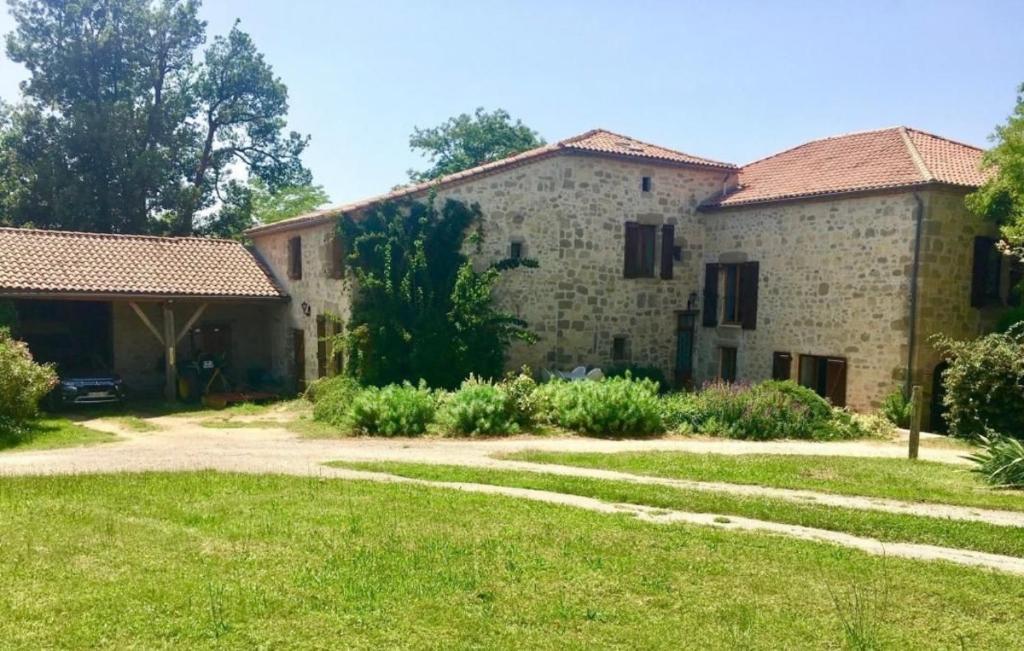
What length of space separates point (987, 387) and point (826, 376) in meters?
4.78

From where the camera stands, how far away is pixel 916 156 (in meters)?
18.5

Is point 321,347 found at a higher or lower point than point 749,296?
lower

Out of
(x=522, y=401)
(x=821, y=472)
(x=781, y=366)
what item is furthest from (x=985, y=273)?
(x=522, y=401)

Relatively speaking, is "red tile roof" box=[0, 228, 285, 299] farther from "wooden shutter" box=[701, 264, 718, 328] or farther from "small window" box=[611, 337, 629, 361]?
"wooden shutter" box=[701, 264, 718, 328]

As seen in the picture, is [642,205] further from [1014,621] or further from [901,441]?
[1014,621]

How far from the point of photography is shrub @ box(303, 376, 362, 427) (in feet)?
55.5

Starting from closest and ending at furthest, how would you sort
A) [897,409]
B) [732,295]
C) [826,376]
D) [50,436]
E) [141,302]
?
[50,436], [897,409], [826,376], [141,302], [732,295]

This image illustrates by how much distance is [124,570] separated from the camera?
6.29 m

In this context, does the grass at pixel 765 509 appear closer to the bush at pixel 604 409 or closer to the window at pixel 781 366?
the bush at pixel 604 409

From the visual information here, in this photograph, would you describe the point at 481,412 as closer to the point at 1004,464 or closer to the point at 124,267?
the point at 1004,464

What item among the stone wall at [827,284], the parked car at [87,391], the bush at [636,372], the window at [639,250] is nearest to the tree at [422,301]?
the bush at [636,372]

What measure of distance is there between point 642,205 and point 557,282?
3338 mm

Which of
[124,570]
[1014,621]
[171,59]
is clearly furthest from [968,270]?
[171,59]

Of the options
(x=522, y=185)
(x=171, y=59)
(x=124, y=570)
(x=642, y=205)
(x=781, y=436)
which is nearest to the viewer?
A: (x=124, y=570)
